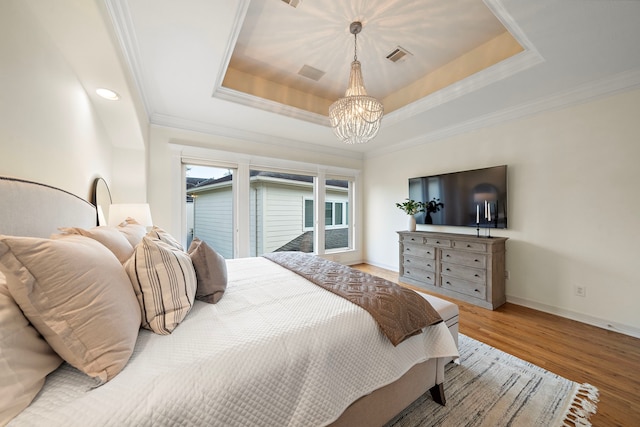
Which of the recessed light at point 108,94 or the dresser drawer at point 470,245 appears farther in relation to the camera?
the dresser drawer at point 470,245

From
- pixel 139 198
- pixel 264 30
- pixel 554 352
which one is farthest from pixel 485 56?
pixel 139 198

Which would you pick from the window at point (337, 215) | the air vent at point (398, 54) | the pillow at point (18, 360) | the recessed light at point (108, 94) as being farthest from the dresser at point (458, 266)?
the recessed light at point (108, 94)

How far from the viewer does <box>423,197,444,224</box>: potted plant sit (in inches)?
143

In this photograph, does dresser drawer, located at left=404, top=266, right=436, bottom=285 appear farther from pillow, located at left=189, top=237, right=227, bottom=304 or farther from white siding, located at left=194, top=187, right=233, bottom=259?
pillow, located at left=189, top=237, right=227, bottom=304

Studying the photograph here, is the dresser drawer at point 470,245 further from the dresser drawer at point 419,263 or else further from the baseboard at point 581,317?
the baseboard at point 581,317

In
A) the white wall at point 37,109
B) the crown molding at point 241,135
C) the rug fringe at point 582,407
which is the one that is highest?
the crown molding at point 241,135

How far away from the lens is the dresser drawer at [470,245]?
2.82m

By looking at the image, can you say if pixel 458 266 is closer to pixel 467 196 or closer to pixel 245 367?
pixel 467 196

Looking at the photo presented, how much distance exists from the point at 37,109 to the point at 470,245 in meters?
3.94

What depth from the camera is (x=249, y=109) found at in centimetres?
290

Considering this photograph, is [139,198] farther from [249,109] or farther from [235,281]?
[235,281]

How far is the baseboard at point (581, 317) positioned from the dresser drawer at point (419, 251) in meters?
1.01

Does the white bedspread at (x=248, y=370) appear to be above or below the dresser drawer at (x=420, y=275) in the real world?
above

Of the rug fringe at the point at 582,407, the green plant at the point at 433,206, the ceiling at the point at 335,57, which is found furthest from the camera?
the green plant at the point at 433,206
